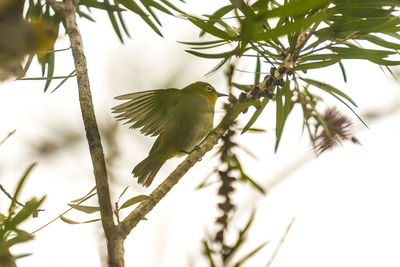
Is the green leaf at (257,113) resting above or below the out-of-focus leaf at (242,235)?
above

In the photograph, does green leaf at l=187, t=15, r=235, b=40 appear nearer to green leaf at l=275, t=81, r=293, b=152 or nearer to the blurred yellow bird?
green leaf at l=275, t=81, r=293, b=152

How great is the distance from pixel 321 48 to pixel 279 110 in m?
0.21

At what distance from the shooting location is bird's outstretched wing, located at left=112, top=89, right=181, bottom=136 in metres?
1.32

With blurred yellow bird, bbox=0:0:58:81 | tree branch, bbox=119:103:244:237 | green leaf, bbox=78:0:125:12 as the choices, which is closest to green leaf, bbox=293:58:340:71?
tree branch, bbox=119:103:244:237

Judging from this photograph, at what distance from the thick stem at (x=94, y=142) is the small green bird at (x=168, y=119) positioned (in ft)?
1.17

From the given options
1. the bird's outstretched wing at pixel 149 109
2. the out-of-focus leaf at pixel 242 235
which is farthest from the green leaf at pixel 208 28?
the out-of-focus leaf at pixel 242 235

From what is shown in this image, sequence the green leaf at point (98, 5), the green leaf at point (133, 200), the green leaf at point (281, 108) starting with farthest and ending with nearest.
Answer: the green leaf at point (98, 5) < the green leaf at point (281, 108) < the green leaf at point (133, 200)

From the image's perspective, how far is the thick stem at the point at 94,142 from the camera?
494 mm

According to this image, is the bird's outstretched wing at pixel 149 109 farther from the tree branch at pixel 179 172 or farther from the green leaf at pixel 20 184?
the green leaf at pixel 20 184

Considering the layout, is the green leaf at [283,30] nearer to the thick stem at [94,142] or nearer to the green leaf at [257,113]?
the thick stem at [94,142]

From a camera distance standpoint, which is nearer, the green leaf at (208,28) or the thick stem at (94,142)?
the thick stem at (94,142)

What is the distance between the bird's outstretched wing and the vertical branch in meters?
0.31

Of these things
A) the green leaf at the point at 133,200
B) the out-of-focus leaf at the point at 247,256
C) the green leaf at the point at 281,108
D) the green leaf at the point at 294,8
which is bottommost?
the out-of-focus leaf at the point at 247,256

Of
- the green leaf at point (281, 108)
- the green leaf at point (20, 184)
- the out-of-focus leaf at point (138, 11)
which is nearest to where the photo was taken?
the green leaf at point (20, 184)
